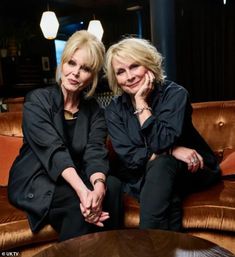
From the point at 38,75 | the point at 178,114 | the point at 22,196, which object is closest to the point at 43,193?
the point at 22,196

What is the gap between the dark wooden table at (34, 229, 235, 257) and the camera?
979 mm

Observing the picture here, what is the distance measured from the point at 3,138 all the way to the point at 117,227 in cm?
84

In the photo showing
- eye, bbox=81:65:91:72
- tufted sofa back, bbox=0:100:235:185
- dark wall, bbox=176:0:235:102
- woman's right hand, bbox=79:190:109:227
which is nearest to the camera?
woman's right hand, bbox=79:190:109:227

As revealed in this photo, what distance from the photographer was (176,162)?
60.9 inches

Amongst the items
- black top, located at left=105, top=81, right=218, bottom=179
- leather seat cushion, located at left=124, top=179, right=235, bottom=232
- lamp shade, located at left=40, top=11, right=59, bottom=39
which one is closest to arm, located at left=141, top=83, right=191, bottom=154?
black top, located at left=105, top=81, right=218, bottom=179

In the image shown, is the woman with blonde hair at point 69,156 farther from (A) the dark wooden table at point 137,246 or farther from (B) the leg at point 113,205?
(A) the dark wooden table at point 137,246

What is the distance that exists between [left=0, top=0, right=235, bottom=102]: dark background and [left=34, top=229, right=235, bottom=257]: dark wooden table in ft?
15.2

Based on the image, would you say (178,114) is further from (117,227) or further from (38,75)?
(38,75)

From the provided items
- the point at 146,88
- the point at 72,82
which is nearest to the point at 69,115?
the point at 72,82

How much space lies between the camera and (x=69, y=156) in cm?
153

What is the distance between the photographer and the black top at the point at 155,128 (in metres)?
1.57

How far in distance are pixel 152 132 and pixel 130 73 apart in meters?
0.33

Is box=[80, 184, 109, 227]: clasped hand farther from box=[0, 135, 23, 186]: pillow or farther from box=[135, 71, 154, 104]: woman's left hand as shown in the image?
box=[0, 135, 23, 186]: pillow

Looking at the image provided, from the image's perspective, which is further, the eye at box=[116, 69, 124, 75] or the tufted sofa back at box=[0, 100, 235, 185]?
the tufted sofa back at box=[0, 100, 235, 185]
